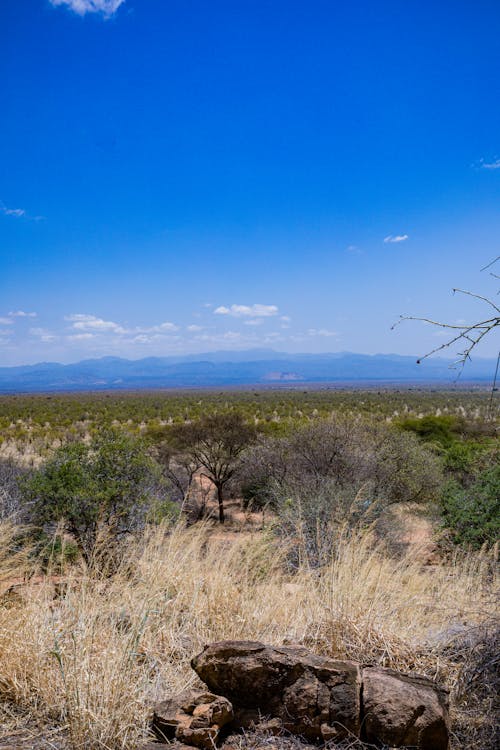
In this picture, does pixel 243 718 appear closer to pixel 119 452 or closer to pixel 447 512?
pixel 119 452

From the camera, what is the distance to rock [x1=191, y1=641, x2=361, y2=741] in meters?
2.96

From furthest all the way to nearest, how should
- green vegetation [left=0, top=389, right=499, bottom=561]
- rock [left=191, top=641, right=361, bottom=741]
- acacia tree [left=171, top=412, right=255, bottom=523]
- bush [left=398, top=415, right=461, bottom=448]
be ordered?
bush [left=398, top=415, right=461, bottom=448]
acacia tree [left=171, top=412, right=255, bottom=523]
green vegetation [left=0, top=389, right=499, bottom=561]
rock [left=191, top=641, right=361, bottom=741]

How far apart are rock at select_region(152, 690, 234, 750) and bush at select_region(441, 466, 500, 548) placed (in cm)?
992

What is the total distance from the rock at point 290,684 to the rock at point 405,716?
9cm

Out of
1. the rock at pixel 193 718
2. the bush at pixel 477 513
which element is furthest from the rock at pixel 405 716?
the bush at pixel 477 513

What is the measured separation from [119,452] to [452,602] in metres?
8.71

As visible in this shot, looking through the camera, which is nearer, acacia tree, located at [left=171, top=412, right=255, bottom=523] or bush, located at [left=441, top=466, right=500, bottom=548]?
bush, located at [left=441, top=466, right=500, bottom=548]

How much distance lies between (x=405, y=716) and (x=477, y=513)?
1069 centimetres

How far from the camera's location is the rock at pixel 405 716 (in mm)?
2848

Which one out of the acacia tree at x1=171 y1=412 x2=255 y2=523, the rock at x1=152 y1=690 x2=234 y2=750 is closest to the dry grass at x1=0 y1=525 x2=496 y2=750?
the rock at x1=152 y1=690 x2=234 y2=750

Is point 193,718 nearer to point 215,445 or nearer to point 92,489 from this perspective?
point 92,489

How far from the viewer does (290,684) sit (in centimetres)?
309

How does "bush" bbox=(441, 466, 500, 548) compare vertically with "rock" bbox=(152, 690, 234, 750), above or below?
below

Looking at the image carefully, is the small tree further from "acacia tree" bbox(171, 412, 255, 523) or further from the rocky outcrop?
"acacia tree" bbox(171, 412, 255, 523)
